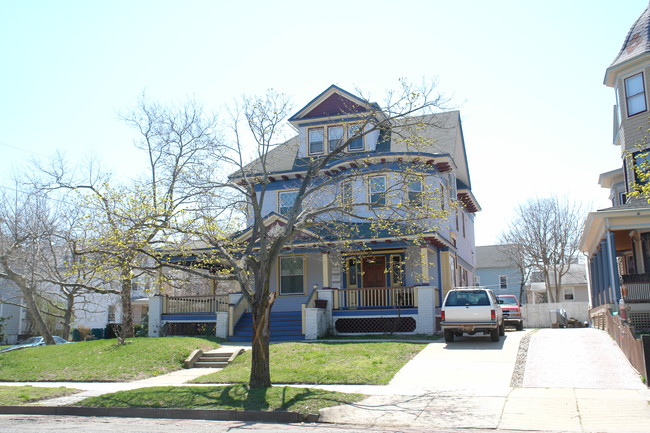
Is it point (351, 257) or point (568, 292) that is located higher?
point (351, 257)

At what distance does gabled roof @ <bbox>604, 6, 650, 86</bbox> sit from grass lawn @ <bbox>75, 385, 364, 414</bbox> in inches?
725

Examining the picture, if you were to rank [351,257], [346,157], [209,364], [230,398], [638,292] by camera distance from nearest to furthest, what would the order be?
1. [230,398]
2. [209,364]
3. [638,292]
4. [351,257]
5. [346,157]

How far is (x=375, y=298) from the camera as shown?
2248 centimetres

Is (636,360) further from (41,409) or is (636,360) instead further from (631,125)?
(631,125)

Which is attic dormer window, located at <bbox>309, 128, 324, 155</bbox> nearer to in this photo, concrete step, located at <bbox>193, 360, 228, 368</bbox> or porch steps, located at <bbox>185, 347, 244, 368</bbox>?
porch steps, located at <bbox>185, 347, 244, 368</bbox>

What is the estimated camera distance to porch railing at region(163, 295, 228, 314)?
23891 mm

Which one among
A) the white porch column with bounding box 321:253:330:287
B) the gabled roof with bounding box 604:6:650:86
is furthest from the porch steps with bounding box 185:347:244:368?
the gabled roof with bounding box 604:6:650:86

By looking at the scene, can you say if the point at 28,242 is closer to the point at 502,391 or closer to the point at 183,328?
Result: the point at 183,328

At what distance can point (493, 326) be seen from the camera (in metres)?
17.4

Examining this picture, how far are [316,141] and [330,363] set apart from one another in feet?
44.3

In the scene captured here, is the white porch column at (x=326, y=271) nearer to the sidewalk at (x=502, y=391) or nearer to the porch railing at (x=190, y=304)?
the porch railing at (x=190, y=304)

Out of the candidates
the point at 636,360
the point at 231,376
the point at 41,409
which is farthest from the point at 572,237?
the point at 41,409

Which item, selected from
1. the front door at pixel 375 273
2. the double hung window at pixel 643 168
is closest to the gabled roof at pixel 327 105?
the front door at pixel 375 273

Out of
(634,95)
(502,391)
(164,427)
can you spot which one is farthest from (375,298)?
(164,427)
